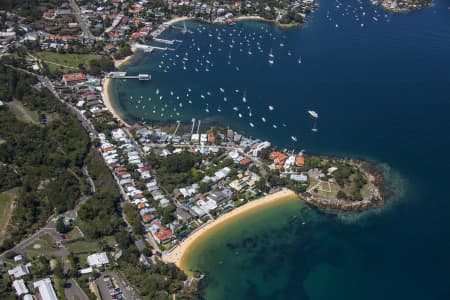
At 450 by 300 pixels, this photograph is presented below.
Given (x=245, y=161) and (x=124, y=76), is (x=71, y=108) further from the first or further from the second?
(x=245, y=161)

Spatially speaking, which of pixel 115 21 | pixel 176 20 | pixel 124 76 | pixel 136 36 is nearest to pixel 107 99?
pixel 124 76

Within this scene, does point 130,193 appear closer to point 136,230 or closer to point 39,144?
point 136,230

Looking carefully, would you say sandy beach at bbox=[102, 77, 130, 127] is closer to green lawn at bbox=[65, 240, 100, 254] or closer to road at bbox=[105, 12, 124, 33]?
road at bbox=[105, 12, 124, 33]

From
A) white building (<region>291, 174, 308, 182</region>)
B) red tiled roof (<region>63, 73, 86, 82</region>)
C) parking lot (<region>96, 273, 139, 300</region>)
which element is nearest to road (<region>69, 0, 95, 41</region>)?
red tiled roof (<region>63, 73, 86, 82</region>)

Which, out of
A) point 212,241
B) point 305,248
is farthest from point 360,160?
point 212,241

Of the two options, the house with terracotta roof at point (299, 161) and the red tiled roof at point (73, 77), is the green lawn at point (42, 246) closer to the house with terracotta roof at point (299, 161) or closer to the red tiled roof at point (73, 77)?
the house with terracotta roof at point (299, 161)

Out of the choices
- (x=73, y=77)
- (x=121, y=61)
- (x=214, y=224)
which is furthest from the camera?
(x=121, y=61)
